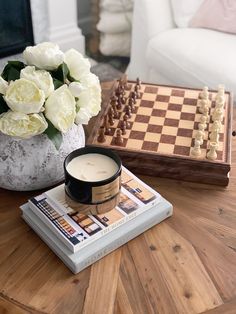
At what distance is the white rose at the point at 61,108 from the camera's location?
0.87 metres

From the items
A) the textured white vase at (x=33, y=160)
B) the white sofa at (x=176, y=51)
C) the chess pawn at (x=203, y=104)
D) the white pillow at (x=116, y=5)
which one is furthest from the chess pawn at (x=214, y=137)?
the white pillow at (x=116, y=5)

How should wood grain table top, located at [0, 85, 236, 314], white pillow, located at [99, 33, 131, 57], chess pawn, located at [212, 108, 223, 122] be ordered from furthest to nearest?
white pillow, located at [99, 33, 131, 57] < chess pawn, located at [212, 108, 223, 122] < wood grain table top, located at [0, 85, 236, 314]

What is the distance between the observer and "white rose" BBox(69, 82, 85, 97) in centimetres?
91

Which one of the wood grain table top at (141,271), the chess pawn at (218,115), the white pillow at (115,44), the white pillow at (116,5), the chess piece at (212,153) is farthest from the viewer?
the white pillow at (115,44)

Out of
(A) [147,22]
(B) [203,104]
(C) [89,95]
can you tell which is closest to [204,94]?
(B) [203,104]

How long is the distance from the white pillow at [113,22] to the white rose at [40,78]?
1.71 metres

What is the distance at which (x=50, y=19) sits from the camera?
241cm

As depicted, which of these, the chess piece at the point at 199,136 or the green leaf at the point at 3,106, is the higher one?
the green leaf at the point at 3,106

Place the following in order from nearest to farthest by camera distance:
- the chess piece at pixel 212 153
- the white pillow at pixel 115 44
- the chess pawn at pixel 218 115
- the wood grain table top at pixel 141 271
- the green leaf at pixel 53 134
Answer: the wood grain table top at pixel 141 271, the green leaf at pixel 53 134, the chess piece at pixel 212 153, the chess pawn at pixel 218 115, the white pillow at pixel 115 44

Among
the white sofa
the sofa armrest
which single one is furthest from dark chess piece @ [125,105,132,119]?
the sofa armrest

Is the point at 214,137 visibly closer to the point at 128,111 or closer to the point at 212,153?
the point at 212,153

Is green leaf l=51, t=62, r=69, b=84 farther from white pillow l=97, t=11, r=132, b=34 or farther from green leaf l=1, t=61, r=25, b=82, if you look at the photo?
white pillow l=97, t=11, r=132, b=34

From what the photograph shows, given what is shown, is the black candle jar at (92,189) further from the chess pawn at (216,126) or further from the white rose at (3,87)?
the chess pawn at (216,126)

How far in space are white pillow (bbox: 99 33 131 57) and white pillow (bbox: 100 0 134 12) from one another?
0.15 metres
